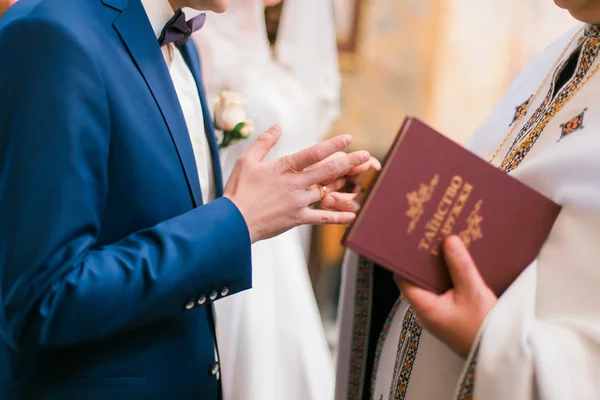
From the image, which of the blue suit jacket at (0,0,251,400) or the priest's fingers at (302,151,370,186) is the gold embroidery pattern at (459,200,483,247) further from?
the blue suit jacket at (0,0,251,400)

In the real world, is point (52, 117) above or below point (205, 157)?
above

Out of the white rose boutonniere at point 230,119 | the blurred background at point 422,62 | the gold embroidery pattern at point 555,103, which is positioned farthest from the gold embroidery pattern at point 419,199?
the blurred background at point 422,62

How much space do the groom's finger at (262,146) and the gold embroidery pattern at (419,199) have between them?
35cm

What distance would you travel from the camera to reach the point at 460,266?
34.8 inches

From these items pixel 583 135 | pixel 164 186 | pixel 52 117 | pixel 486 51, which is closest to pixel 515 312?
pixel 583 135

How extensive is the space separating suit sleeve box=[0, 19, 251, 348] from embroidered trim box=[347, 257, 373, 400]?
0.43 m

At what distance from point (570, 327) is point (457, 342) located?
0.15m

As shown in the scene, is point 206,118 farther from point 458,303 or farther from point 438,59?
point 438,59

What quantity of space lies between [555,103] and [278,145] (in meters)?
1.48

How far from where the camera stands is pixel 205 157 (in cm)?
138

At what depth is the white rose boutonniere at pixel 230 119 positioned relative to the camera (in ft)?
6.88

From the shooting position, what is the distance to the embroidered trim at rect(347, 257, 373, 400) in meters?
1.35

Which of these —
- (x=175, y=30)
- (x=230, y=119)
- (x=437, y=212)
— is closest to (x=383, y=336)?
(x=437, y=212)

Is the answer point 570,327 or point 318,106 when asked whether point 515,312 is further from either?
point 318,106
